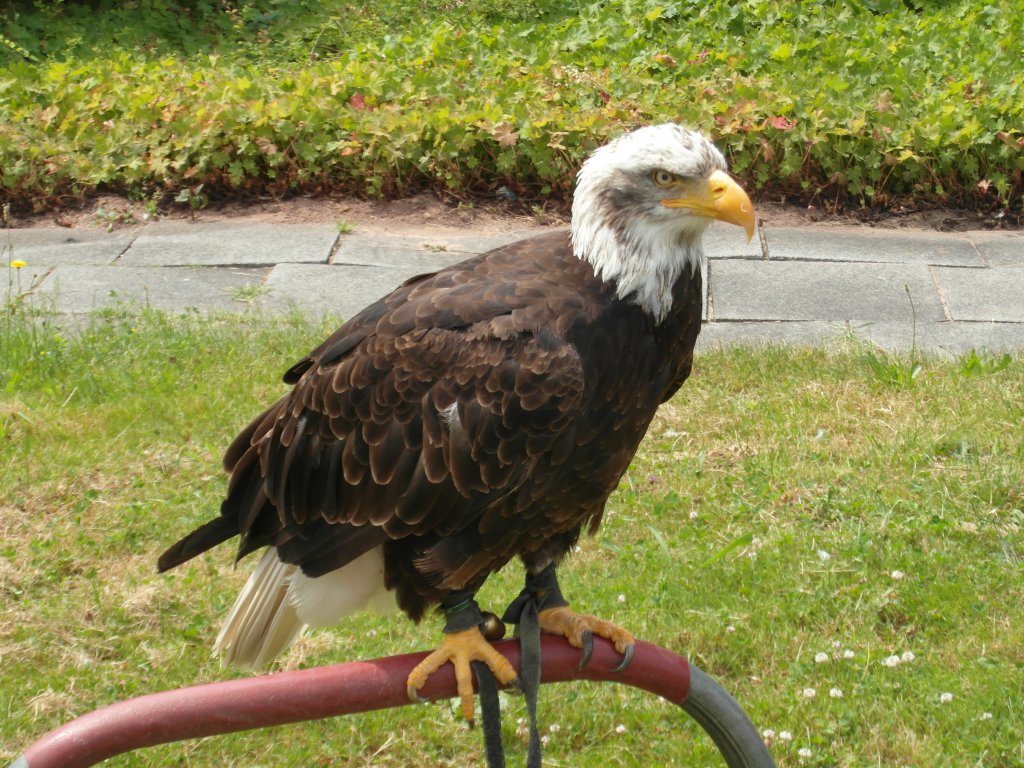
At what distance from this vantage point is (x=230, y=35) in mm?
10391

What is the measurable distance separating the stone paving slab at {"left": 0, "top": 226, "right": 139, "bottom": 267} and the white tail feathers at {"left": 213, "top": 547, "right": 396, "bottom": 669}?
3.98 m

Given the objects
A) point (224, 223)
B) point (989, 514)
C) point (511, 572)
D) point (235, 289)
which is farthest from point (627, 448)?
point (224, 223)

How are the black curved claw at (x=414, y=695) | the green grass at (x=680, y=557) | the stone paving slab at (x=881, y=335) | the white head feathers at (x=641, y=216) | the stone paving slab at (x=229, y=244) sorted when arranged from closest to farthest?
the black curved claw at (x=414, y=695) → the white head feathers at (x=641, y=216) → the green grass at (x=680, y=557) → the stone paving slab at (x=881, y=335) → the stone paving slab at (x=229, y=244)

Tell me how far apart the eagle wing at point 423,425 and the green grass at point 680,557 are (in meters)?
0.92

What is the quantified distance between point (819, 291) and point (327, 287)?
2.50m

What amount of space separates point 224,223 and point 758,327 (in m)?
3.17

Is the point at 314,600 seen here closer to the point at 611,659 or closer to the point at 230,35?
the point at 611,659

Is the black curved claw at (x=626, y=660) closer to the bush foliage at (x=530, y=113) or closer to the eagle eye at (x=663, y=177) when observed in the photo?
the eagle eye at (x=663, y=177)

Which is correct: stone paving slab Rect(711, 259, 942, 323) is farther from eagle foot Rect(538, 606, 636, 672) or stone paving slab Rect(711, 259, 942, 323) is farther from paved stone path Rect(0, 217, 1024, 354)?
eagle foot Rect(538, 606, 636, 672)

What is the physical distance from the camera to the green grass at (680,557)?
3.67 m

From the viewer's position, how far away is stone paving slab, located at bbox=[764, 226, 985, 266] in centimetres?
695

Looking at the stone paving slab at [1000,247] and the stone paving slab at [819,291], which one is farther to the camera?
the stone paving slab at [1000,247]

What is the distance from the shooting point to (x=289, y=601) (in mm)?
3270

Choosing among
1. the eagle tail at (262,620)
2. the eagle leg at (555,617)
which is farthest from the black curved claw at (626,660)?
the eagle tail at (262,620)
